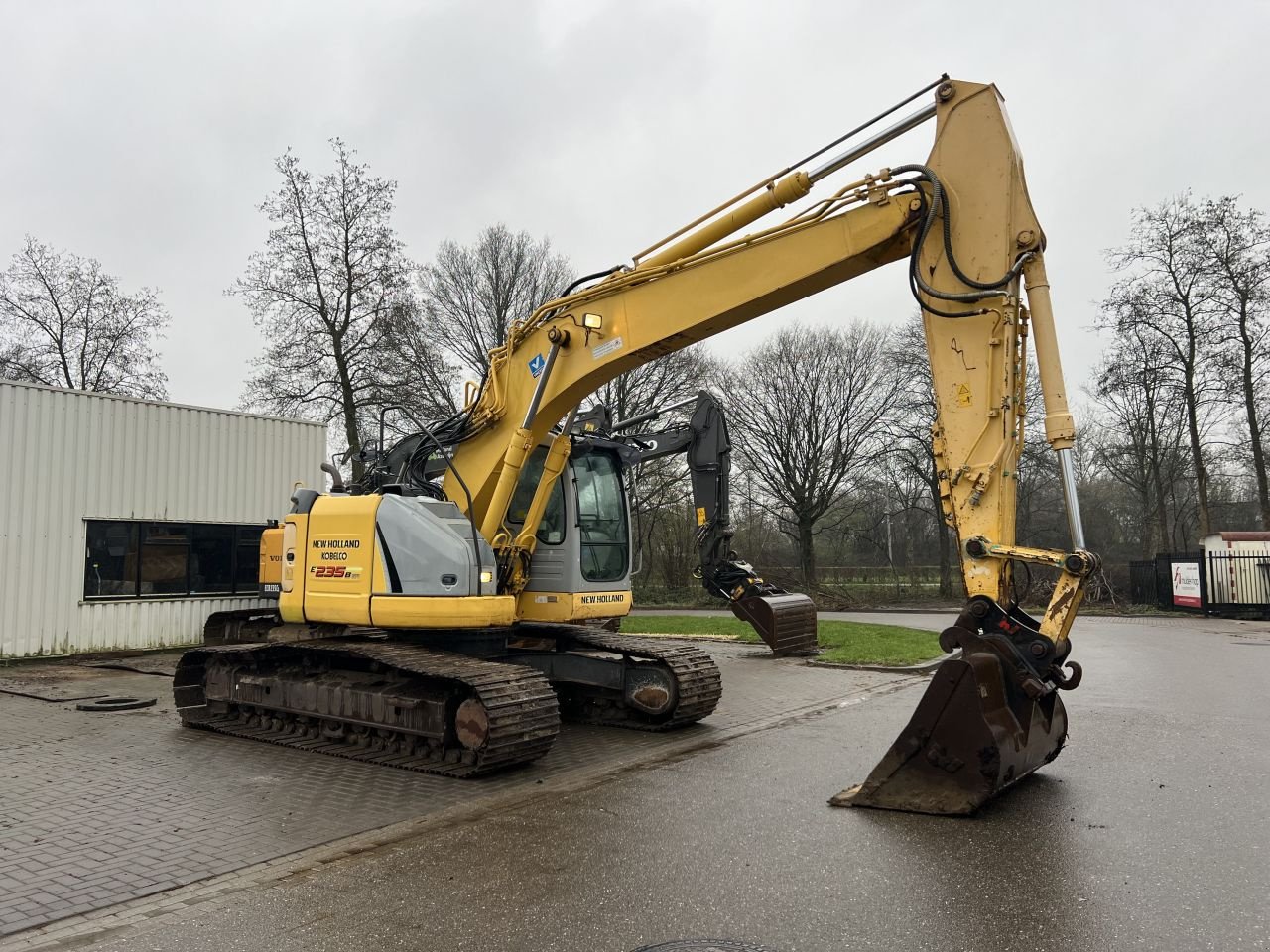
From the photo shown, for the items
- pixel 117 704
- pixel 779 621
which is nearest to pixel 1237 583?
pixel 779 621

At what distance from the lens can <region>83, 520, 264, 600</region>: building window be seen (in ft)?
47.4

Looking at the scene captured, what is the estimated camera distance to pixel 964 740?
5570 mm

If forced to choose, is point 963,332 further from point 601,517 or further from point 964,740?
point 601,517

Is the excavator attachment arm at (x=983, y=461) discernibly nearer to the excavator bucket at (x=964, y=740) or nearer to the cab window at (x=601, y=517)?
the excavator bucket at (x=964, y=740)

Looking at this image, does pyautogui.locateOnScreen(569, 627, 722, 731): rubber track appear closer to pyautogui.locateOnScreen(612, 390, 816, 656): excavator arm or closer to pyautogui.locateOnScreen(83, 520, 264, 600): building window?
pyautogui.locateOnScreen(612, 390, 816, 656): excavator arm

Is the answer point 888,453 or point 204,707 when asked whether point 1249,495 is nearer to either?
point 888,453

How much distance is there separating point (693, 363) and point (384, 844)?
98.4 ft

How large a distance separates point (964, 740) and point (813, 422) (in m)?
30.6

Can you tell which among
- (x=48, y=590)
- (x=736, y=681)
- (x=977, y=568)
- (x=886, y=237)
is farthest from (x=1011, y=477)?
(x=48, y=590)

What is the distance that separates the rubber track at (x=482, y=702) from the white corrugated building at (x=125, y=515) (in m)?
7.10

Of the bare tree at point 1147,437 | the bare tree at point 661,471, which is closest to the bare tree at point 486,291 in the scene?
the bare tree at point 661,471

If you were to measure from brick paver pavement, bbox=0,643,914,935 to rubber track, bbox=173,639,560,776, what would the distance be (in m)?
0.16

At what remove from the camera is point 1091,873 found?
15.2 feet

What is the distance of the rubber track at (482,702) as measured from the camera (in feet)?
22.4
